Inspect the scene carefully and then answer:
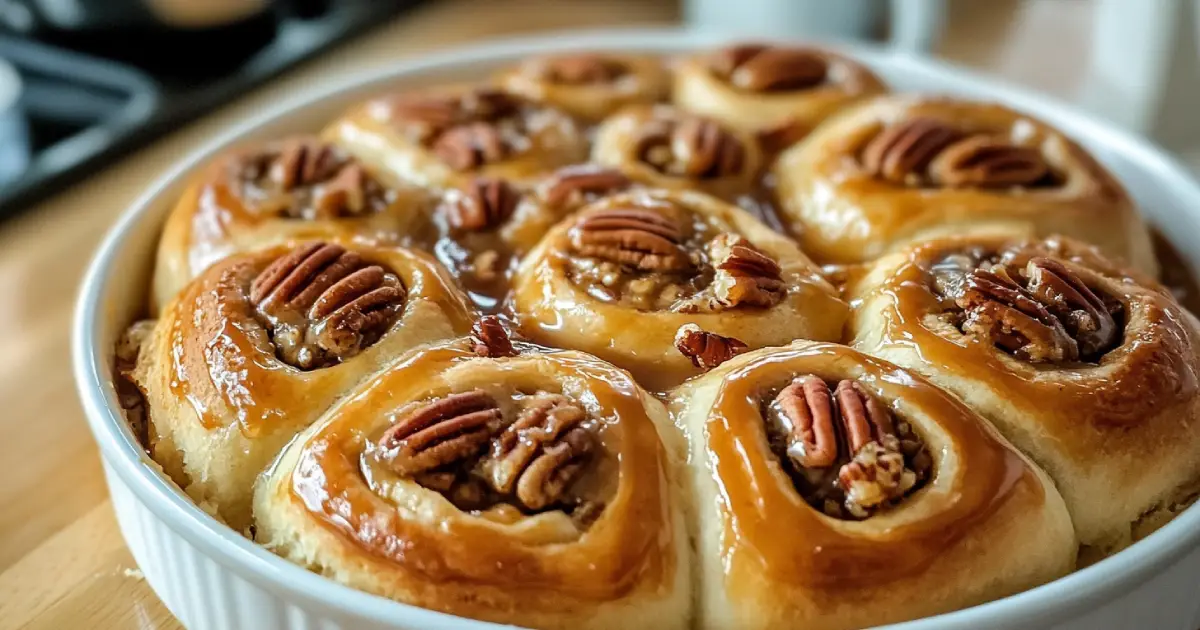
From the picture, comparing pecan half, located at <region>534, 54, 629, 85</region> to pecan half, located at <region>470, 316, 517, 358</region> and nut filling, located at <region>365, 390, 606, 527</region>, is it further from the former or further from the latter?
nut filling, located at <region>365, 390, 606, 527</region>

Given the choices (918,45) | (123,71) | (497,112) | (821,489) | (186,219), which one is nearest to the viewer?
(821,489)

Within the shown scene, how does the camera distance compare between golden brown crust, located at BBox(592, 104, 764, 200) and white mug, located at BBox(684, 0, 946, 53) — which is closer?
golden brown crust, located at BBox(592, 104, 764, 200)

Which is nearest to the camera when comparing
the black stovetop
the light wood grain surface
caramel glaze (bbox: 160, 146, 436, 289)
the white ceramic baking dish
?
the white ceramic baking dish

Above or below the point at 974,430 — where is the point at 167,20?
above

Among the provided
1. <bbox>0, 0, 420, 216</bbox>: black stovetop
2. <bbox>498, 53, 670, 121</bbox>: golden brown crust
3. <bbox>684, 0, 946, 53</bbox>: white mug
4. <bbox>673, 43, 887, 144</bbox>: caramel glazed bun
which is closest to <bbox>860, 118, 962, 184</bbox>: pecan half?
<bbox>673, 43, 887, 144</bbox>: caramel glazed bun

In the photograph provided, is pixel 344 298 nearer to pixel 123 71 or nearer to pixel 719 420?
pixel 719 420

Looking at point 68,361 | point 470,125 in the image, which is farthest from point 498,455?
point 68,361

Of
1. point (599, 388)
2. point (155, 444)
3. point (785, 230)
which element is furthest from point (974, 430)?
point (155, 444)
